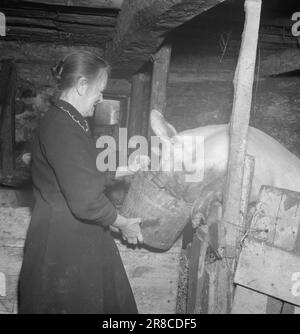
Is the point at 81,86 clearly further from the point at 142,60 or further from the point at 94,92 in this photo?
the point at 142,60

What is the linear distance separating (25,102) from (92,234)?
466 cm

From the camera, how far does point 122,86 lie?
241 inches

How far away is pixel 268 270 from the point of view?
245 centimetres

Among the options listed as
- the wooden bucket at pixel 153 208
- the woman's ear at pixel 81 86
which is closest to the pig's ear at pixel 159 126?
the wooden bucket at pixel 153 208

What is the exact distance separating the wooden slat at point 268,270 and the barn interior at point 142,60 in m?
1.75

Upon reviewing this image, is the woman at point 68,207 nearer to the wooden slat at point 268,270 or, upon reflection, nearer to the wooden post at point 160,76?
the wooden slat at point 268,270

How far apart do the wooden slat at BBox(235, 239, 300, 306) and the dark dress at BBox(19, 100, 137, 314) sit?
1.05 m

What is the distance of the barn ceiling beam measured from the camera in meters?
2.25

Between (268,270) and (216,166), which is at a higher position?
(216,166)

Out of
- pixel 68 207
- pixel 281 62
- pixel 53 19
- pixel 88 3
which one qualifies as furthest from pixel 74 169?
pixel 281 62

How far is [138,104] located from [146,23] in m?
3.33

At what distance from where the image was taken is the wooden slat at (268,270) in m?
2.38
